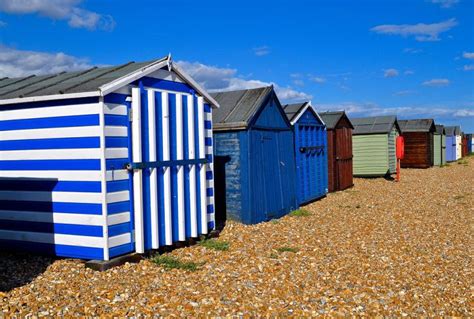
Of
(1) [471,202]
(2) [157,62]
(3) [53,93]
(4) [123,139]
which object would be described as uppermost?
(2) [157,62]

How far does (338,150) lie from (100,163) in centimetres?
1287

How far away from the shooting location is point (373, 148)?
2359cm

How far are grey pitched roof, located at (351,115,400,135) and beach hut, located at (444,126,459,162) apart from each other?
16835mm

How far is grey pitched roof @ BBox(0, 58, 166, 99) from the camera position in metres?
7.10

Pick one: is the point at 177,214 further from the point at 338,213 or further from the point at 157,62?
the point at 338,213

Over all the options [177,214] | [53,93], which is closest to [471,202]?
[177,214]

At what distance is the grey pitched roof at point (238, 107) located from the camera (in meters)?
10.9

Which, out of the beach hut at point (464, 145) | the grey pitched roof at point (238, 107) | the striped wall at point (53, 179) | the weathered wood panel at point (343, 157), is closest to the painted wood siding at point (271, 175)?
the grey pitched roof at point (238, 107)

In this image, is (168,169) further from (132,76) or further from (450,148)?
(450,148)

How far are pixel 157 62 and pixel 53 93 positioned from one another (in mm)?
1769

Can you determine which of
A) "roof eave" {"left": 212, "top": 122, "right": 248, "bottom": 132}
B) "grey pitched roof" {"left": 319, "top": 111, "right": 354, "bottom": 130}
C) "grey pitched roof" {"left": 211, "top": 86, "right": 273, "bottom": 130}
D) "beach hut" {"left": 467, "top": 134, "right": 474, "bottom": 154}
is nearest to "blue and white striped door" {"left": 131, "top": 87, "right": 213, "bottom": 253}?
"roof eave" {"left": 212, "top": 122, "right": 248, "bottom": 132}

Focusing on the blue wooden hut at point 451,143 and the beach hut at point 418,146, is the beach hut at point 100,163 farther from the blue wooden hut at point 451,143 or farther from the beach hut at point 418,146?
the blue wooden hut at point 451,143

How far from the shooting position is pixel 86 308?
528 centimetres

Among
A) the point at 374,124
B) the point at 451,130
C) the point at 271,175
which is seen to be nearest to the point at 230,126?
the point at 271,175
